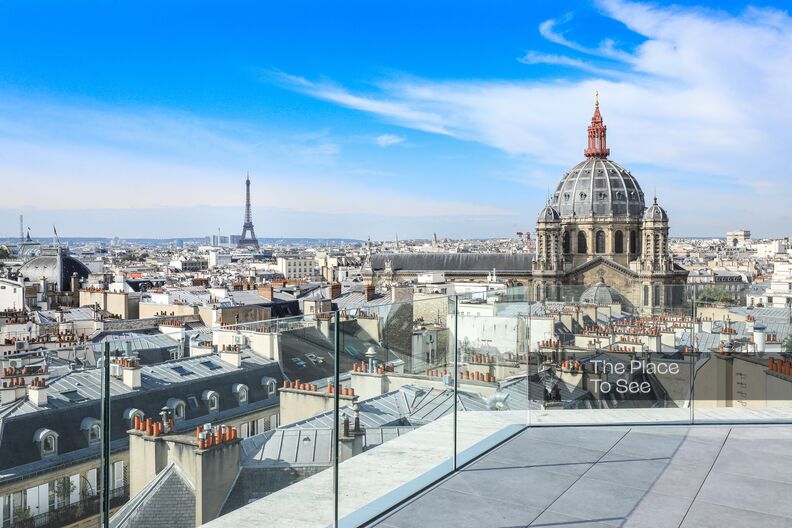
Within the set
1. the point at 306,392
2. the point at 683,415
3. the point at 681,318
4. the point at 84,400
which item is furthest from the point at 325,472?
the point at 681,318

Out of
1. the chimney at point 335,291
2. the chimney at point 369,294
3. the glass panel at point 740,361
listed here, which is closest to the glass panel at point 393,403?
the glass panel at point 740,361

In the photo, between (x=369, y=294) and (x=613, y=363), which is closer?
(x=613, y=363)

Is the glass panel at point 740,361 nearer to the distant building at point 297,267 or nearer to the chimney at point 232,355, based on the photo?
the chimney at point 232,355

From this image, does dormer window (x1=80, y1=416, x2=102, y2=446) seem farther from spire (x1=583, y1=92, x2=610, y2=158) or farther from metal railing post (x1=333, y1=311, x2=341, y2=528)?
spire (x1=583, y1=92, x2=610, y2=158)

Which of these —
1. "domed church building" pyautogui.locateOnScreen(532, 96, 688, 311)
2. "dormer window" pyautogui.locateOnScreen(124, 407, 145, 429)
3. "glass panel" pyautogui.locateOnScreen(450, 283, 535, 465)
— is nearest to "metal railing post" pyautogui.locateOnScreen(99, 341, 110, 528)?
"dormer window" pyautogui.locateOnScreen(124, 407, 145, 429)

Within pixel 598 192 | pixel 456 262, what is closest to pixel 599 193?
pixel 598 192

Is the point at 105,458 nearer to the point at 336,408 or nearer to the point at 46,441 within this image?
the point at 46,441
